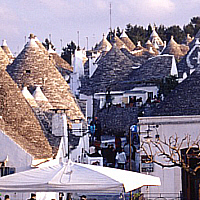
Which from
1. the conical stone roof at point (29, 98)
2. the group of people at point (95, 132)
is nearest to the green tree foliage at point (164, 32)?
the group of people at point (95, 132)

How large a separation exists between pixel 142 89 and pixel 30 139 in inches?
928

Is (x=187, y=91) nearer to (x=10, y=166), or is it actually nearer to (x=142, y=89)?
(x=10, y=166)

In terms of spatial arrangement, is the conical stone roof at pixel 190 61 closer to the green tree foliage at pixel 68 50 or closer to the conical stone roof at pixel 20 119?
the conical stone roof at pixel 20 119

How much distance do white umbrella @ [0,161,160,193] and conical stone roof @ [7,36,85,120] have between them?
17.0 meters

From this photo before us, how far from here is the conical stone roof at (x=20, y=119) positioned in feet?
74.9

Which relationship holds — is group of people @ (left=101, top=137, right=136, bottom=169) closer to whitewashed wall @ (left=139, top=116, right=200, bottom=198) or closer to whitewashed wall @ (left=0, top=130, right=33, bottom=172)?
whitewashed wall @ (left=139, top=116, right=200, bottom=198)

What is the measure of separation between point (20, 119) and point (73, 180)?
30.4 ft

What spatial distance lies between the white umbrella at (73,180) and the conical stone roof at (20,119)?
7.22m

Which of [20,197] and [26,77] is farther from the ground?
[26,77]

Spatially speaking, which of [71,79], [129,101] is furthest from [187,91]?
[71,79]

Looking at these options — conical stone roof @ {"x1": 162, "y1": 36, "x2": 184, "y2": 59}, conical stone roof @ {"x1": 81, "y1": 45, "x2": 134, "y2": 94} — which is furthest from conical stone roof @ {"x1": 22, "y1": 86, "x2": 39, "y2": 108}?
conical stone roof @ {"x1": 162, "y1": 36, "x2": 184, "y2": 59}

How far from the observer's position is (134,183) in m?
14.7

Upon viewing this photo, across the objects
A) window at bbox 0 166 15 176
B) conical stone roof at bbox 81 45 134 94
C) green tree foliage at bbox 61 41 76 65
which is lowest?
window at bbox 0 166 15 176

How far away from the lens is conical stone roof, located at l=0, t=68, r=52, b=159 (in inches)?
899
